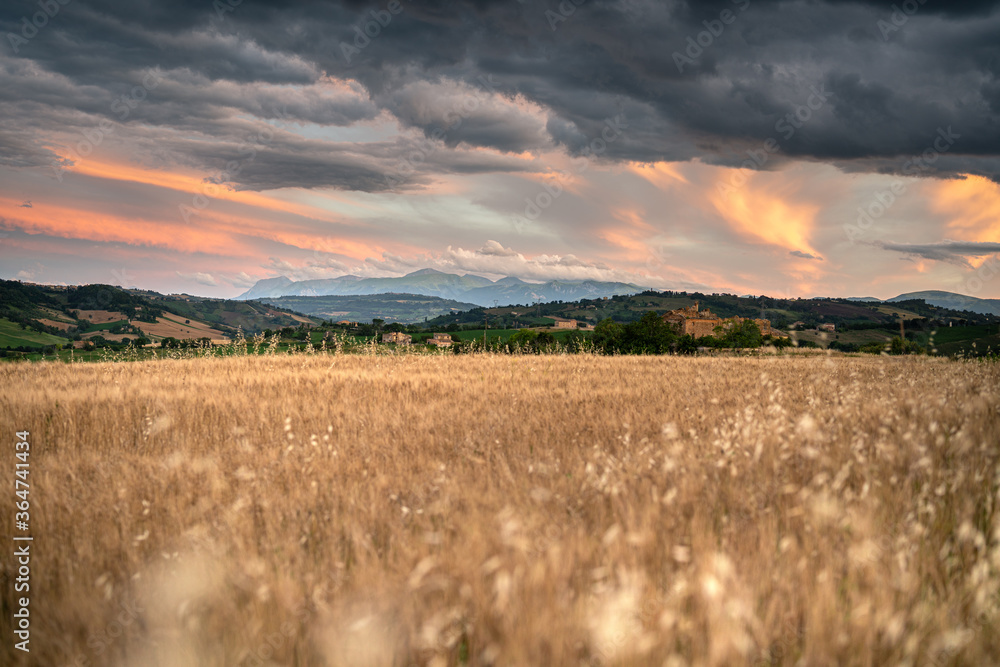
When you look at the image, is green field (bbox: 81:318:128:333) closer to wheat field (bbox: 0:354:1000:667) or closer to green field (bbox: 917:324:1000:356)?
wheat field (bbox: 0:354:1000:667)

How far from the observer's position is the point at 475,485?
4.27 metres

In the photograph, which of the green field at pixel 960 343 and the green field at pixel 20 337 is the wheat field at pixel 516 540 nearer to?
the green field at pixel 960 343

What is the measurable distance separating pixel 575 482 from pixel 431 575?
1.93 metres

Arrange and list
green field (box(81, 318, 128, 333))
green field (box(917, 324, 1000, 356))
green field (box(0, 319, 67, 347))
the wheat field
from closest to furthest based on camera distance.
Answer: the wheat field
green field (box(917, 324, 1000, 356))
green field (box(0, 319, 67, 347))
green field (box(81, 318, 128, 333))

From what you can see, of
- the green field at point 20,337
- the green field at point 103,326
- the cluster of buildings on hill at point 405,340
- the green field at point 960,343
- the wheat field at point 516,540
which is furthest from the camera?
the green field at point 103,326

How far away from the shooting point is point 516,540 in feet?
8.87

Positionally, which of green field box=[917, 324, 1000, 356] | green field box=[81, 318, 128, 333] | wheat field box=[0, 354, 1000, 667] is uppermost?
green field box=[917, 324, 1000, 356]

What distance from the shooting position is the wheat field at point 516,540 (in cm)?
228

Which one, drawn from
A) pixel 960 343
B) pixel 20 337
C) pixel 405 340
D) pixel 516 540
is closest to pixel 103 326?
pixel 20 337

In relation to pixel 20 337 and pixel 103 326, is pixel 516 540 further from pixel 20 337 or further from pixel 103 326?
pixel 103 326

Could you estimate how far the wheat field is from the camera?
228 centimetres

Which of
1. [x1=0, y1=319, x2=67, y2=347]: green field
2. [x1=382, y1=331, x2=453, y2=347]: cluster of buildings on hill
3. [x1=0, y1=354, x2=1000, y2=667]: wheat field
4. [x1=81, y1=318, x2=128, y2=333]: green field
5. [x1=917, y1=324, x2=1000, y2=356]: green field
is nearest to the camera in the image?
[x1=0, y1=354, x2=1000, y2=667]: wheat field

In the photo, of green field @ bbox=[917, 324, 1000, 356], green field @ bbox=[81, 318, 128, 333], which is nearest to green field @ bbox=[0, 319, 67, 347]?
green field @ bbox=[81, 318, 128, 333]

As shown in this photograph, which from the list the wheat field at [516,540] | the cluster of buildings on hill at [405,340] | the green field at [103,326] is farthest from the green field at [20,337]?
the wheat field at [516,540]
